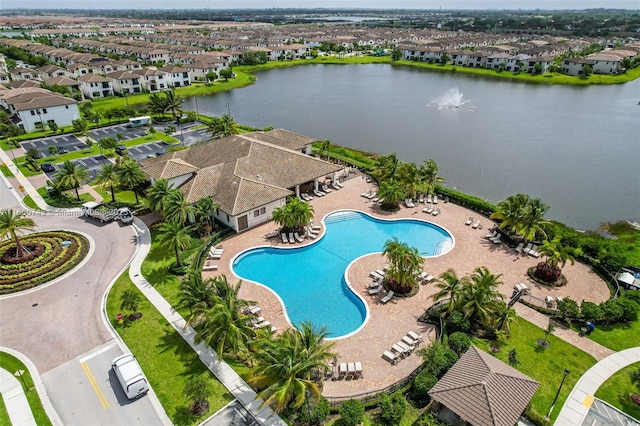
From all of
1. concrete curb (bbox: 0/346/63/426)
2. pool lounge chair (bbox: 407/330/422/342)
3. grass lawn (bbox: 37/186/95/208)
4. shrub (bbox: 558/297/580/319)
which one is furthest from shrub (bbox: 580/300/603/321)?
grass lawn (bbox: 37/186/95/208)

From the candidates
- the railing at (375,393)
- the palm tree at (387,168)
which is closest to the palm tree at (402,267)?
the railing at (375,393)

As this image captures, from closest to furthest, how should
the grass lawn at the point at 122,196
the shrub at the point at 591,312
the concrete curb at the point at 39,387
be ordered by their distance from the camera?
the concrete curb at the point at 39,387, the shrub at the point at 591,312, the grass lawn at the point at 122,196

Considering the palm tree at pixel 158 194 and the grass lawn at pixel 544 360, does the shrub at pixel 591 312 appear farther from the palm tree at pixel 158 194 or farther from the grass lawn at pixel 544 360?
the palm tree at pixel 158 194

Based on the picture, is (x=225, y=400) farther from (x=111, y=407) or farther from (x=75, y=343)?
(x=75, y=343)

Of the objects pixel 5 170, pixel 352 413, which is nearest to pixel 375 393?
pixel 352 413

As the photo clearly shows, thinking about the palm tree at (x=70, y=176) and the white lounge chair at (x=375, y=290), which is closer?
the white lounge chair at (x=375, y=290)

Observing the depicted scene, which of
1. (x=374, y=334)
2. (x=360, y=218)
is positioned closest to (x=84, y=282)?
(x=374, y=334)

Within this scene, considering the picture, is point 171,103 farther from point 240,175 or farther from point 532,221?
point 532,221
